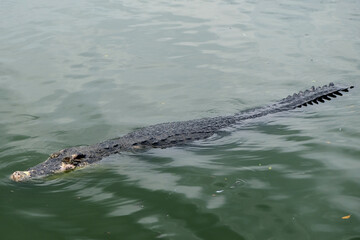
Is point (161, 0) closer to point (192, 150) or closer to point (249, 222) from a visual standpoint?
point (192, 150)

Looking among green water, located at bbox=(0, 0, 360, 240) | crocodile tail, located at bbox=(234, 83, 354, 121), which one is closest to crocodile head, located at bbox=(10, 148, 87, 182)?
green water, located at bbox=(0, 0, 360, 240)

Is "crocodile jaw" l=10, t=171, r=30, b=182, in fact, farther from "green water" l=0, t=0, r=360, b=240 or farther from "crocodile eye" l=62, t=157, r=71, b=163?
"crocodile eye" l=62, t=157, r=71, b=163

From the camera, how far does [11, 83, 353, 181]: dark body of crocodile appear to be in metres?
7.15

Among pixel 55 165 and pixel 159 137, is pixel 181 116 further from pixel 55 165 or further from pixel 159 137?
pixel 55 165

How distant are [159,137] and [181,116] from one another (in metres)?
1.74

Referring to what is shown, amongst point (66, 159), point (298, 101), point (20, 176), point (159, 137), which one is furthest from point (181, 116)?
point (20, 176)

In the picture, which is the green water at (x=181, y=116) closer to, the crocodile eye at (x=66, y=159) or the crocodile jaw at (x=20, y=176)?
the crocodile jaw at (x=20, y=176)

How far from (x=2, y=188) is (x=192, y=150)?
311cm

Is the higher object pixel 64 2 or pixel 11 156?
pixel 64 2

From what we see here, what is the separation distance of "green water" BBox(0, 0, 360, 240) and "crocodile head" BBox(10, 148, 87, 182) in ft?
0.46

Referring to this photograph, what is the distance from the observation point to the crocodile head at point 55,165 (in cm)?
670

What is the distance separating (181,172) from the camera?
7227 mm

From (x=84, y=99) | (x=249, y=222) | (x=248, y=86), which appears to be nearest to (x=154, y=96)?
(x=84, y=99)

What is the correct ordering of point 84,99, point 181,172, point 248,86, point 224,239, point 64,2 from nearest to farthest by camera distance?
point 224,239 < point 181,172 < point 84,99 < point 248,86 < point 64,2
